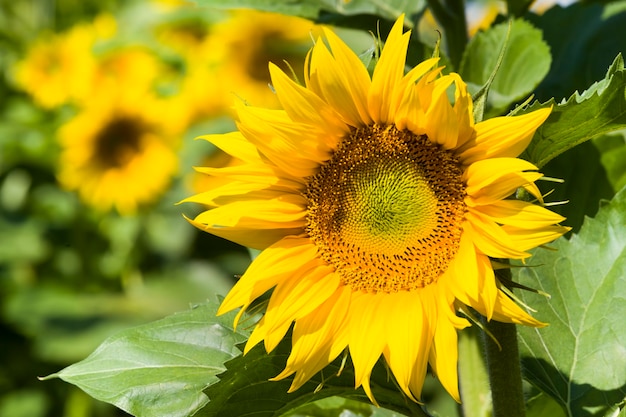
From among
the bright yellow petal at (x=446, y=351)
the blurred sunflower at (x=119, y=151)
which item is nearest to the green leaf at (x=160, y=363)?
the bright yellow petal at (x=446, y=351)

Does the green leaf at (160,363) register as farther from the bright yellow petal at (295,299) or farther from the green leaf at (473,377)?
the green leaf at (473,377)

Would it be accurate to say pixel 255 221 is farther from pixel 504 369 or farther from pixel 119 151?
pixel 119 151

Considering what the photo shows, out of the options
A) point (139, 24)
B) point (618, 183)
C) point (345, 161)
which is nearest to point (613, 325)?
point (618, 183)

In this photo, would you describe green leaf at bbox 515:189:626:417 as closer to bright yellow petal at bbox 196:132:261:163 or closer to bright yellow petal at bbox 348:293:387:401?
bright yellow petal at bbox 348:293:387:401

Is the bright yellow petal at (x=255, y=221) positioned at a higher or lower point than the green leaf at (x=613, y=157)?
lower

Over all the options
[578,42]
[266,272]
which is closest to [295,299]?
[266,272]

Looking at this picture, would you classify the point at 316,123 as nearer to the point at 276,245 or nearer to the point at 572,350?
the point at 276,245
